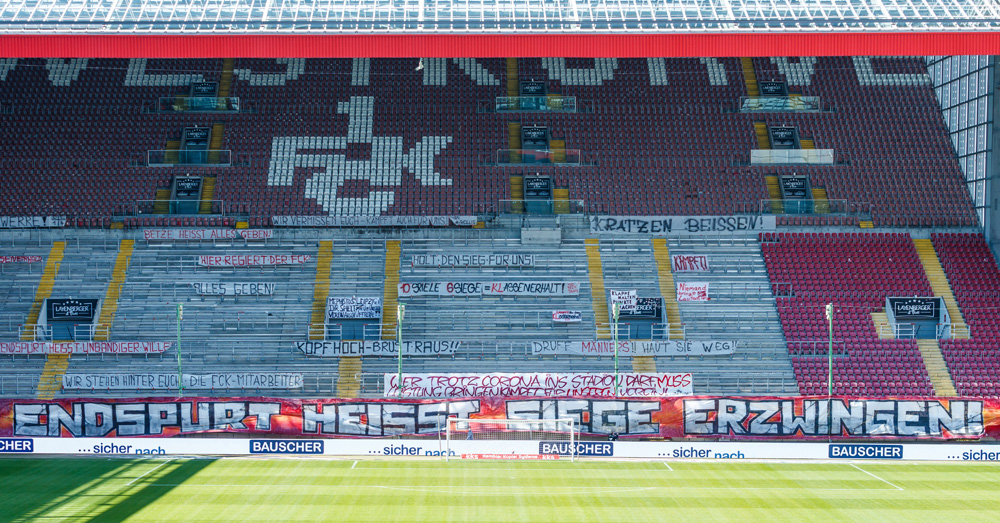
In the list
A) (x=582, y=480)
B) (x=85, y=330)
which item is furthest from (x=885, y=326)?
(x=85, y=330)

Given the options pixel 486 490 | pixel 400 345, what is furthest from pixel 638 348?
pixel 486 490

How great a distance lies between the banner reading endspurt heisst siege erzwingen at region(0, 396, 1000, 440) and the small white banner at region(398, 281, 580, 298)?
1114 centimetres

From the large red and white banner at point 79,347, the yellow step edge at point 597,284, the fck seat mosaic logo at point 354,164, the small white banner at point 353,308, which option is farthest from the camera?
the fck seat mosaic logo at point 354,164

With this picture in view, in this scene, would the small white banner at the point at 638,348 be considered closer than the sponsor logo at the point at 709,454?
No

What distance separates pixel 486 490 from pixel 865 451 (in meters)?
12.9

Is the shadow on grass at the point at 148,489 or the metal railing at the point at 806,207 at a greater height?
the metal railing at the point at 806,207

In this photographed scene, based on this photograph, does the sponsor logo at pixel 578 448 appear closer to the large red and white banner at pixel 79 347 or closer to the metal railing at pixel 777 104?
the large red and white banner at pixel 79 347

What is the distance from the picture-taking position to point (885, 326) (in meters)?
43.8

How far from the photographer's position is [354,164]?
170 feet

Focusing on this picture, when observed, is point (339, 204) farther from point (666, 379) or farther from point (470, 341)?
point (666, 379)

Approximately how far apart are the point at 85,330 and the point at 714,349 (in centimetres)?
2636

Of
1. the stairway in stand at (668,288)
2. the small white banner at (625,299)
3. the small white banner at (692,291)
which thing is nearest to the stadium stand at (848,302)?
the small white banner at (692,291)

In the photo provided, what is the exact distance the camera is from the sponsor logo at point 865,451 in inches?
1255

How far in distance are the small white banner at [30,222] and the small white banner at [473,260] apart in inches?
669
